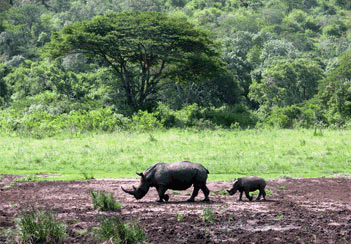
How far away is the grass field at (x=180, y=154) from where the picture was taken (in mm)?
18250

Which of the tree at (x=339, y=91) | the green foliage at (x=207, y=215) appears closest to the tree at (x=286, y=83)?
the tree at (x=339, y=91)

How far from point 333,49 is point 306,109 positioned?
4341cm

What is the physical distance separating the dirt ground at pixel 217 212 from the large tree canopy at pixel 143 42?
22.2m

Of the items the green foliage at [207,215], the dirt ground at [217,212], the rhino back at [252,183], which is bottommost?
the dirt ground at [217,212]

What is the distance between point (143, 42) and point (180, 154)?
52.8 ft

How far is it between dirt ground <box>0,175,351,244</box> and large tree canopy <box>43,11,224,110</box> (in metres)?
22.2

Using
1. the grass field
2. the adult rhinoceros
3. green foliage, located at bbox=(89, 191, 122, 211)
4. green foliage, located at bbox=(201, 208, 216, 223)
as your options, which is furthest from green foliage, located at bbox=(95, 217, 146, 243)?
the grass field

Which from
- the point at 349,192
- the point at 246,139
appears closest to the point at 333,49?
the point at 246,139

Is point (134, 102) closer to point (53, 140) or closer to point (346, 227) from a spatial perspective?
point (53, 140)

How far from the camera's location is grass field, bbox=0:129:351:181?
18250mm

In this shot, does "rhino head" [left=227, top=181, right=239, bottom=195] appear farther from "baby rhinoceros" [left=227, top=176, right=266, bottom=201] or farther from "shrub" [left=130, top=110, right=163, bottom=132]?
"shrub" [left=130, top=110, right=163, bottom=132]

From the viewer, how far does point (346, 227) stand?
914 cm

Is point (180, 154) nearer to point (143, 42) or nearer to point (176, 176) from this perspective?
point (176, 176)

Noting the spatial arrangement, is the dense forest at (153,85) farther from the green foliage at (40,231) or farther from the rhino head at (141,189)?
the green foliage at (40,231)
